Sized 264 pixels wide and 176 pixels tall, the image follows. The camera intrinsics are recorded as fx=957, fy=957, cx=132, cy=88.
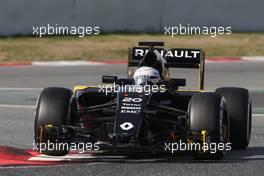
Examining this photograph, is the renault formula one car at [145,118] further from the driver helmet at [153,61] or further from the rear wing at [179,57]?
the rear wing at [179,57]

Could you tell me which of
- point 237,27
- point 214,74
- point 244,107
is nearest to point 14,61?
point 214,74

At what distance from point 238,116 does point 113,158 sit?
60.6 inches

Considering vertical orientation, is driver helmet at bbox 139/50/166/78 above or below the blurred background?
above

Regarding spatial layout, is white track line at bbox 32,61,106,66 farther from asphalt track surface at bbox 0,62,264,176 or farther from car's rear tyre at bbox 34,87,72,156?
car's rear tyre at bbox 34,87,72,156

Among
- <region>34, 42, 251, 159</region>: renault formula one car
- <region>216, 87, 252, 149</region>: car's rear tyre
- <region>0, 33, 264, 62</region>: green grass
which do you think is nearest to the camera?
<region>34, 42, 251, 159</region>: renault formula one car

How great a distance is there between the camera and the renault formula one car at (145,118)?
375 inches

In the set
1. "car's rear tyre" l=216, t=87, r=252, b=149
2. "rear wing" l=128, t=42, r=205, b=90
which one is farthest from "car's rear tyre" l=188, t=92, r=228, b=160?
"rear wing" l=128, t=42, r=205, b=90

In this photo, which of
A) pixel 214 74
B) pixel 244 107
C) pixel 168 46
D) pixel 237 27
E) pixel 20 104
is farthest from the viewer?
A: pixel 237 27

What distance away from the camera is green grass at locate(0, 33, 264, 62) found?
78.8ft

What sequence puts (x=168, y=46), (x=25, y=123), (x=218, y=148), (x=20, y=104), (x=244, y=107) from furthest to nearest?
(x=168, y=46), (x=20, y=104), (x=25, y=123), (x=244, y=107), (x=218, y=148)

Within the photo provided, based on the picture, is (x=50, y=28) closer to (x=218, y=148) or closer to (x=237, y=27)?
(x=237, y=27)

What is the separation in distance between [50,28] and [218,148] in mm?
16965

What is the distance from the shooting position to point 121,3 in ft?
87.3

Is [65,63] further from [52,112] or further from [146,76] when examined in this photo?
[52,112]
